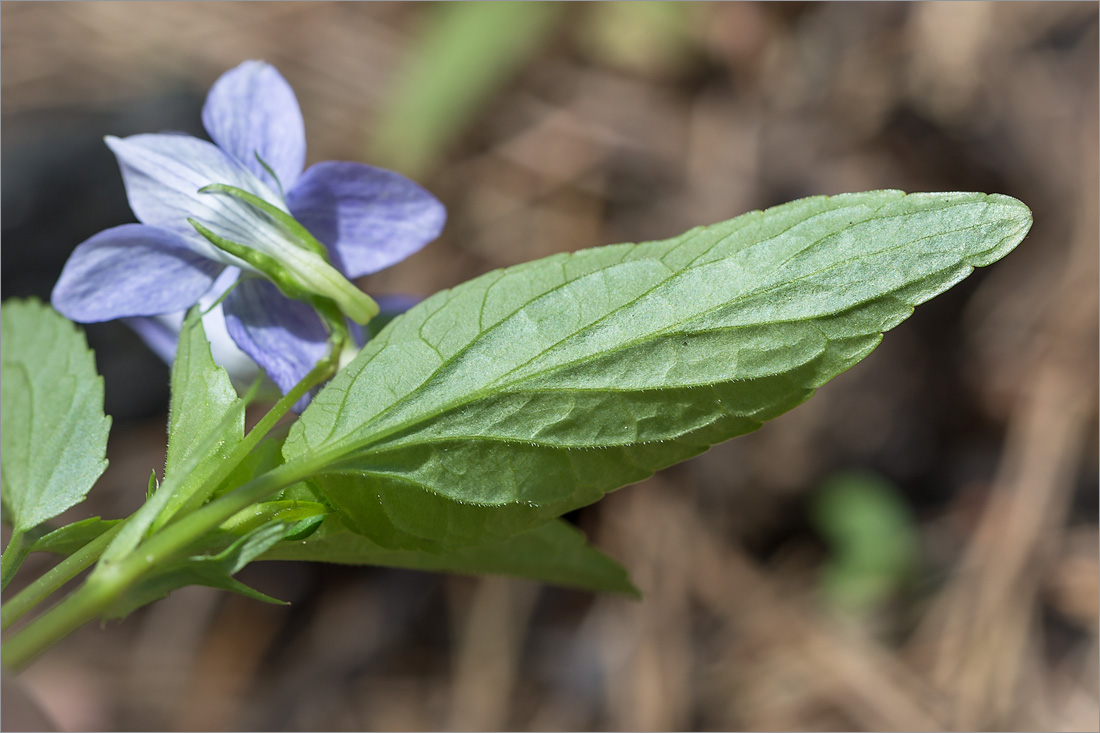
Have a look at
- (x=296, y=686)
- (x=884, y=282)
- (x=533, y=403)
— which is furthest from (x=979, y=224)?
(x=296, y=686)

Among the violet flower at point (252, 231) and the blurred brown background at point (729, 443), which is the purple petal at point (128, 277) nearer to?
the violet flower at point (252, 231)

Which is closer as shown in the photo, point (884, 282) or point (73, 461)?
point (884, 282)

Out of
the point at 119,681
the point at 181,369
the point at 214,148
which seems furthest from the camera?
the point at 119,681

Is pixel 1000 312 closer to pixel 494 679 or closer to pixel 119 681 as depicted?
pixel 494 679

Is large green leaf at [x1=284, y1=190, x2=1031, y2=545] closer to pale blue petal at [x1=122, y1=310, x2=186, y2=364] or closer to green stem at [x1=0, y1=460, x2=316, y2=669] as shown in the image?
green stem at [x1=0, y1=460, x2=316, y2=669]

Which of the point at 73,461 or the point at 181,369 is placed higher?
the point at 181,369

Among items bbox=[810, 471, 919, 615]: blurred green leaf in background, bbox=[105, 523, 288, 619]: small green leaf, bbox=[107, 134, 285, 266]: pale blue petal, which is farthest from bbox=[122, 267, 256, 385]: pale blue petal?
bbox=[810, 471, 919, 615]: blurred green leaf in background

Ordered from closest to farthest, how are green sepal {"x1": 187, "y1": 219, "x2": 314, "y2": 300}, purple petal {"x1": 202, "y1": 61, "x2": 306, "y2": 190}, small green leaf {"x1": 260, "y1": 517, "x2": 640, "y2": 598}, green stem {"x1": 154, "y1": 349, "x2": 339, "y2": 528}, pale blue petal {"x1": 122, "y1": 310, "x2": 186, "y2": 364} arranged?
green stem {"x1": 154, "y1": 349, "x2": 339, "y2": 528} → green sepal {"x1": 187, "y1": 219, "x2": 314, "y2": 300} → small green leaf {"x1": 260, "y1": 517, "x2": 640, "y2": 598} → purple petal {"x1": 202, "y1": 61, "x2": 306, "y2": 190} → pale blue petal {"x1": 122, "y1": 310, "x2": 186, "y2": 364}
